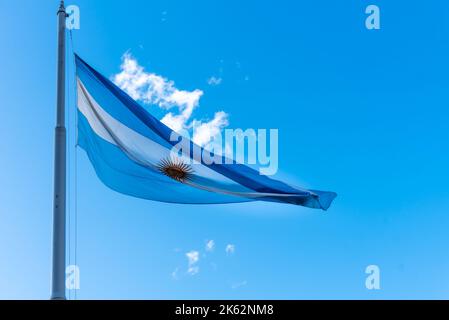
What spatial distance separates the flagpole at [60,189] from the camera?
13.2 m

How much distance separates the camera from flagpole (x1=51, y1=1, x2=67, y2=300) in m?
13.2

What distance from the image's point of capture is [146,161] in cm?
1761

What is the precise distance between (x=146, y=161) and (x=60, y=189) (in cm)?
361

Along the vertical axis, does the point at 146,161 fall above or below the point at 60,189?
above

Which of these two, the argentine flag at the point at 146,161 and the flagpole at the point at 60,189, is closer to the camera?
the flagpole at the point at 60,189

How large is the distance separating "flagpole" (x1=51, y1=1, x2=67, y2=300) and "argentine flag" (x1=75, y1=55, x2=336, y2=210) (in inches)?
82.1

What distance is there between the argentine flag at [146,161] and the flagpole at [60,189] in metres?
2.09
